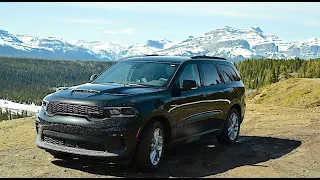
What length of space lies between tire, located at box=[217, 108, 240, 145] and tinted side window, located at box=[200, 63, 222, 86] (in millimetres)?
999

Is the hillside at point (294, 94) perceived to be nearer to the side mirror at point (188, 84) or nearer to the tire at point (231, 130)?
the tire at point (231, 130)

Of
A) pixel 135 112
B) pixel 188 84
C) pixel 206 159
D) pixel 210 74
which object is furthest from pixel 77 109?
pixel 210 74

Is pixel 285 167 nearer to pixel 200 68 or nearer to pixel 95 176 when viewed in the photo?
pixel 200 68

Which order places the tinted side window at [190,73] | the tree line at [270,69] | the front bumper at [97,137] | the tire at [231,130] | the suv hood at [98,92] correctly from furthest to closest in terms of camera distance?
the tree line at [270,69] → the tire at [231,130] → the tinted side window at [190,73] → the suv hood at [98,92] → the front bumper at [97,137]

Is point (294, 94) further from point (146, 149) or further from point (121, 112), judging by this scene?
point (121, 112)

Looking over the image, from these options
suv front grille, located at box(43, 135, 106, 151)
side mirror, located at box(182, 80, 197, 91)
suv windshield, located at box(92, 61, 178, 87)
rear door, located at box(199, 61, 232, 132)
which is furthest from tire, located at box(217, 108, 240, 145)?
suv front grille, located at box(43, 135, 106, 151)

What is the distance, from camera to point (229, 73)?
10250 mm

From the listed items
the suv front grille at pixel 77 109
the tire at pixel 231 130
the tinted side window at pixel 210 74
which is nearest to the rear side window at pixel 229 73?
the tinted side window at pixel 210 74

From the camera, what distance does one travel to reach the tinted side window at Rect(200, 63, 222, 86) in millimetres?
8906

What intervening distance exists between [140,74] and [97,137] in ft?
6.93

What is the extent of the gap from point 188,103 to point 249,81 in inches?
3678

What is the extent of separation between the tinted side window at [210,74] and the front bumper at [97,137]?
288 cm

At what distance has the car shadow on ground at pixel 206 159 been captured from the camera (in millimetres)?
7039

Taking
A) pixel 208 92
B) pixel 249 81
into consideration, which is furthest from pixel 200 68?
pixel 249 81
